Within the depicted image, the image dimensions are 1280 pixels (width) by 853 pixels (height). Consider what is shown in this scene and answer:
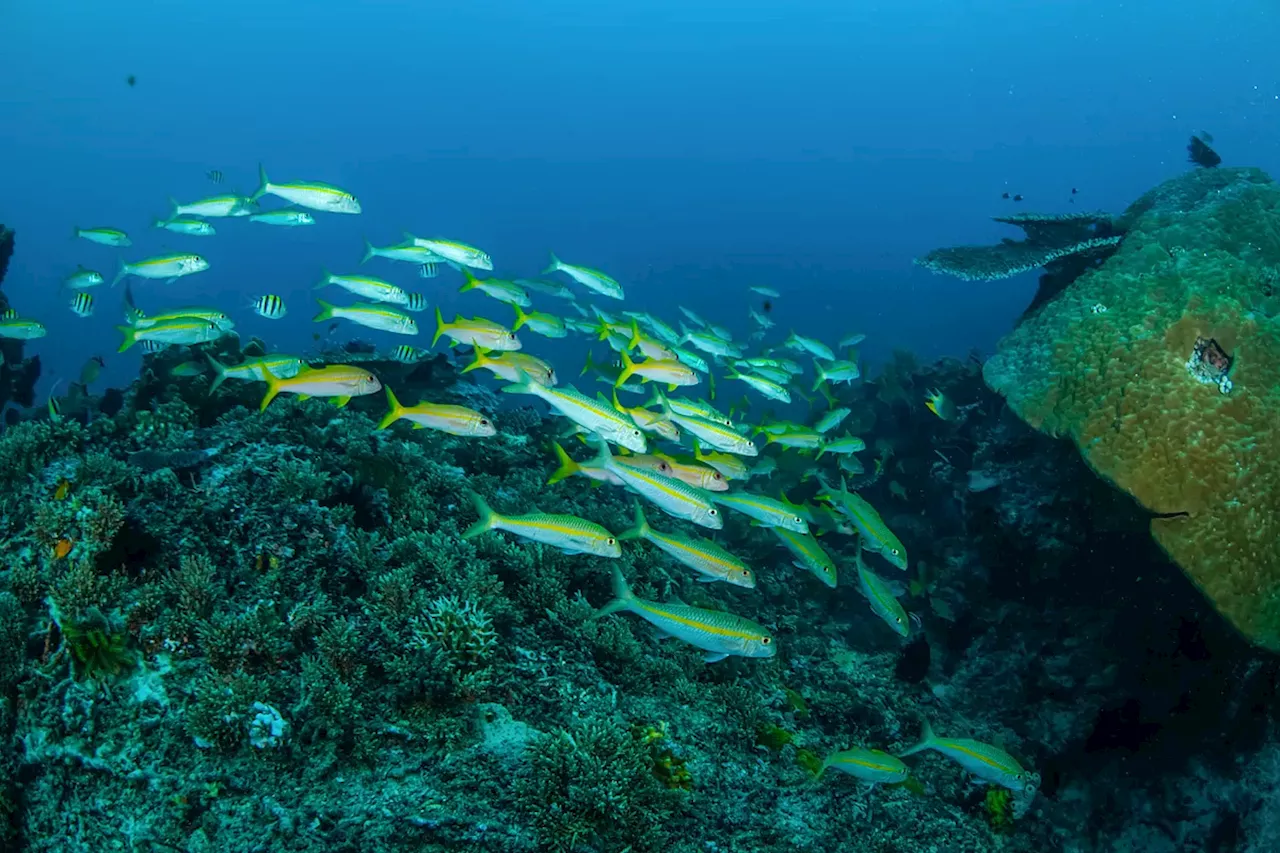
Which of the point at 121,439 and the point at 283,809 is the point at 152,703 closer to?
the point at 283,809

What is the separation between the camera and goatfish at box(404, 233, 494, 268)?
28.1 ft

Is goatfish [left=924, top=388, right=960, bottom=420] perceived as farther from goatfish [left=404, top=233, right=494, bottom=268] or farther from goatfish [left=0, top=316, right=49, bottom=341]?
goatfish [left=0, top=316, right=49, bottom=341]

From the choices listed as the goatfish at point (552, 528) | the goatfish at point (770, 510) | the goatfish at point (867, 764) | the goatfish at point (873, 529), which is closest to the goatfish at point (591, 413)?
the goatfish at point (552, 528)

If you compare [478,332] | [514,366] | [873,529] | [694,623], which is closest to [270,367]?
[478,332]

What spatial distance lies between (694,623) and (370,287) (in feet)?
20.0

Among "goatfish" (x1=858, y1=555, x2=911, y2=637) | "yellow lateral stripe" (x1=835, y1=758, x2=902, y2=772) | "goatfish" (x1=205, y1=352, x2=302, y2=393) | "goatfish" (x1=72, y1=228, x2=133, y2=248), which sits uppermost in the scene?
"goatfish" (x1=72, y1=228, x2=133, y2=248)

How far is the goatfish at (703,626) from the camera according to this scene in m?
4.67

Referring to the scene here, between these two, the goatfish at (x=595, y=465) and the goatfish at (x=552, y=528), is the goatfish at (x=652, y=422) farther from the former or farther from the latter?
the goatfish at (x=552, y=528)

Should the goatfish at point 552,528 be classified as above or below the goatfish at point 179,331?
below

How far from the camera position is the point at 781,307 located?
88938 millimetres

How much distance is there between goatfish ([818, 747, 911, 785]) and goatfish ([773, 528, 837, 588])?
6.14ft

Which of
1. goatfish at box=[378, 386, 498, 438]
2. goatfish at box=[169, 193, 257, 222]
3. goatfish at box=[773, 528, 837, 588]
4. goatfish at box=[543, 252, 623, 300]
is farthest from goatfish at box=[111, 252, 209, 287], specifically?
goatfish at box=[773, 528, 837, 588]

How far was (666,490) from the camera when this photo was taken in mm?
5105

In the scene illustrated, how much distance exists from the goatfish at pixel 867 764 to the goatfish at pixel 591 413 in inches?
113
